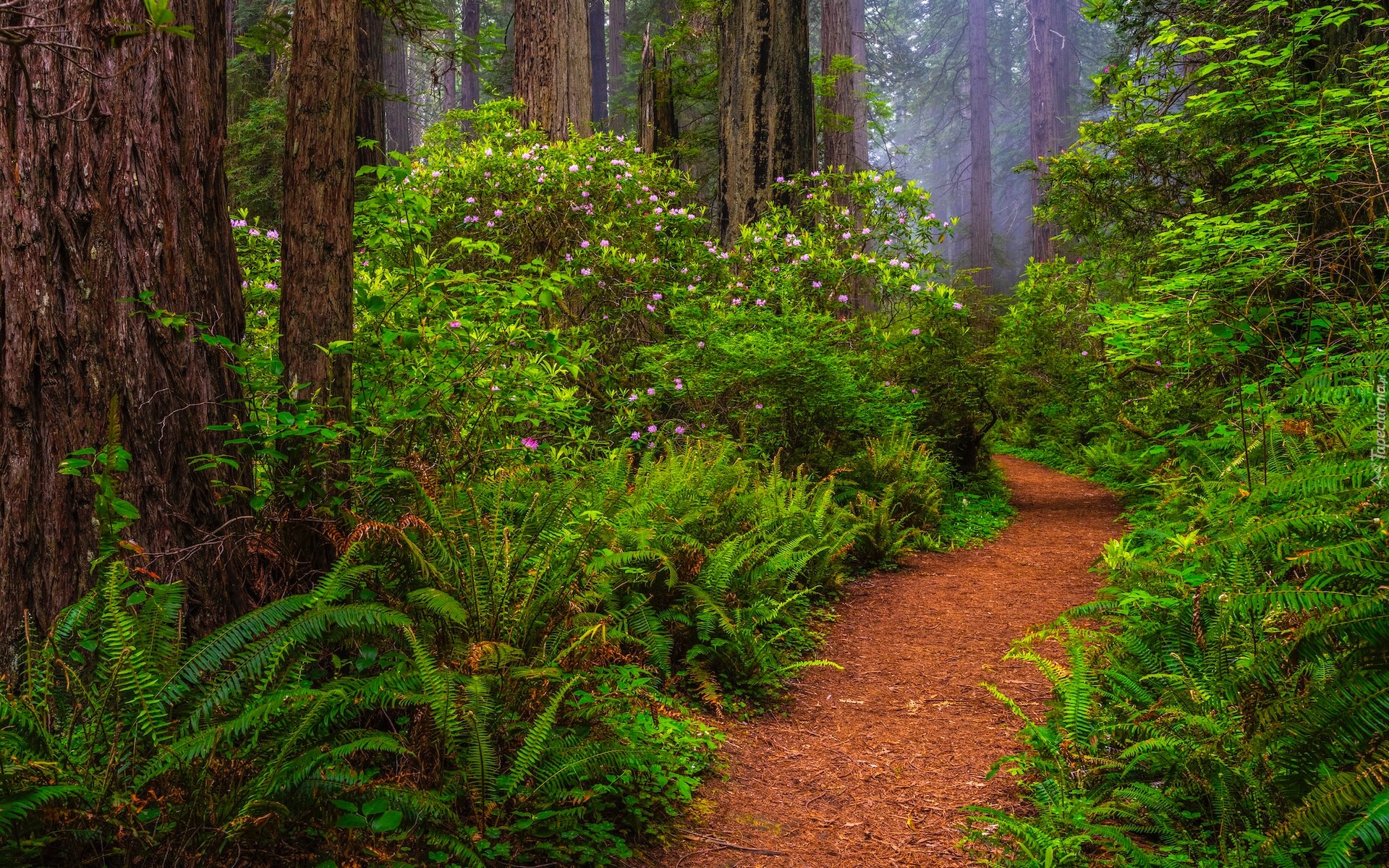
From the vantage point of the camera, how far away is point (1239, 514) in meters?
3.79

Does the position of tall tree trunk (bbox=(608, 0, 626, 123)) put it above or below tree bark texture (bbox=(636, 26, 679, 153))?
above

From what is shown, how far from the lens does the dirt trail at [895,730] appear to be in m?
3.06

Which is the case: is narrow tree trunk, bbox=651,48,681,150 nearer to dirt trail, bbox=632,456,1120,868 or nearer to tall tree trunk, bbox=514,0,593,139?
tall tree trunk, bbox=514,0,593,139

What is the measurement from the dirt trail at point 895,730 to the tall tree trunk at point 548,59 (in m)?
7.06

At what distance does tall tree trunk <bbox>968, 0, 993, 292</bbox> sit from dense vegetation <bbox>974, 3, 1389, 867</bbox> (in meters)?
20.1

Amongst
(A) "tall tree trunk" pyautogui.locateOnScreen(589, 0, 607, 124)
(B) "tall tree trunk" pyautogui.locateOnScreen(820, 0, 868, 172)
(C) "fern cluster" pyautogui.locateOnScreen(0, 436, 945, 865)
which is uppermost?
(A) "tall tree trunk" pyautogui.locateOnScreen(589, 0, 607, 124)

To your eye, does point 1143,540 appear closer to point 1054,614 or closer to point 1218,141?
point 1054,614

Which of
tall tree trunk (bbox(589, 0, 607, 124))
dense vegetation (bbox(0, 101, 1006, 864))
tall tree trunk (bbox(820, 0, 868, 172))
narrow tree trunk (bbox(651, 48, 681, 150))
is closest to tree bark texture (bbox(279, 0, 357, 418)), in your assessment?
dense vegetation (bbox(0, 101, 1006, 864))

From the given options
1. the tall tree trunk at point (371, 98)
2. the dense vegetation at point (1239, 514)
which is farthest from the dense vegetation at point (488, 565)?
the tall tree trunk at point (371, 98)

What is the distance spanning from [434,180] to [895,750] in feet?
21.3

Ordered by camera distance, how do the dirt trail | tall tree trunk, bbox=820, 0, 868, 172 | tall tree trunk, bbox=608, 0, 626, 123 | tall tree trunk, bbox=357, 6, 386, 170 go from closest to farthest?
the dirt trail, tall tree trunk, bbox=357, 6, 386, 170, tall tree trunk, bbox=820, 0, 868, 172, tall tree trunk, bbox=608, 0, 626, 123

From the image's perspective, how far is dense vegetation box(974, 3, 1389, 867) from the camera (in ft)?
7.57

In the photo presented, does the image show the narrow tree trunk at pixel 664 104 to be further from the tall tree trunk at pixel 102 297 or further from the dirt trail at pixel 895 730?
the tall tree trunk at pixel 102 297

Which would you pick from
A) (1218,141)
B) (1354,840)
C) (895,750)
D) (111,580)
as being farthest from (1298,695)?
(1218,141)
